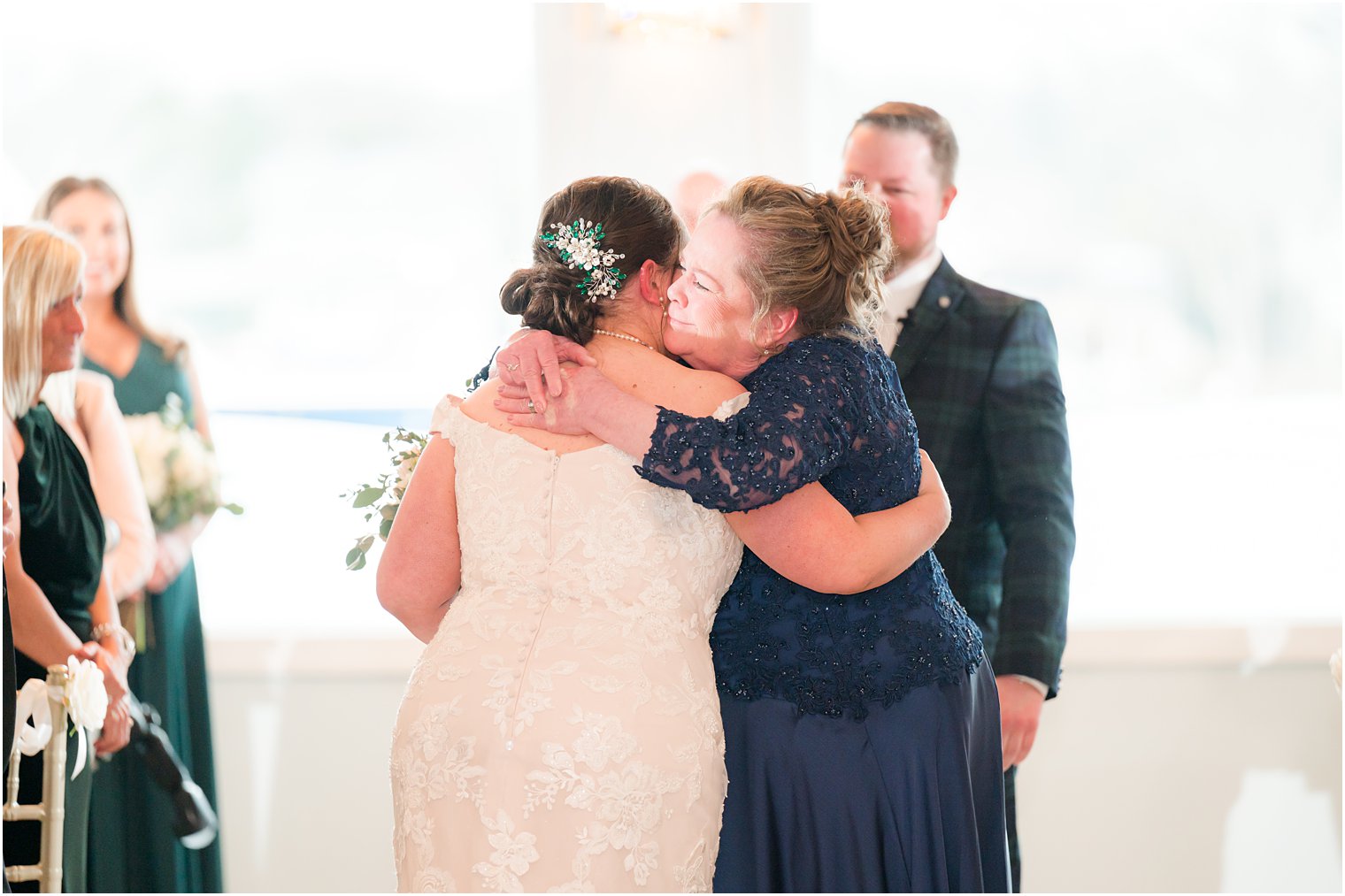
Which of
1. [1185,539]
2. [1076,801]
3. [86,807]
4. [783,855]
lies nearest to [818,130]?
[1185,539]

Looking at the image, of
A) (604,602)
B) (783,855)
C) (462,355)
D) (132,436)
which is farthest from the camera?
(462,355)

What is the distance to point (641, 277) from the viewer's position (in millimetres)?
1787

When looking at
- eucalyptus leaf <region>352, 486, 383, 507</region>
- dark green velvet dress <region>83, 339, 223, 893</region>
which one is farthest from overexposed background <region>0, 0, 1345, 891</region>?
eucalyptus leaf <region>352, 486, 383, 507</region>

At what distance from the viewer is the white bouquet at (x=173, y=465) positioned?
2926mm

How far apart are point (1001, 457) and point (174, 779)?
7.00ft

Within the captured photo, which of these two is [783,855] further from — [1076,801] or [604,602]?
[1076,801]

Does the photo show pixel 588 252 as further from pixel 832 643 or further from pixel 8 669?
pixel 8 669

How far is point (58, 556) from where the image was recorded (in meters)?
2.52

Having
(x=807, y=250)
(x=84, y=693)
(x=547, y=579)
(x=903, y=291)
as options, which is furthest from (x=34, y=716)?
(x=903, y=291)

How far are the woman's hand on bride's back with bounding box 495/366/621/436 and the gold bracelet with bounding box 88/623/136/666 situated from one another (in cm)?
146

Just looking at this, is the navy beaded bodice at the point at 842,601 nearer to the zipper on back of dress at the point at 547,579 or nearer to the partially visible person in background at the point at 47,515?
the zipper on back of dress at the point at 547,579

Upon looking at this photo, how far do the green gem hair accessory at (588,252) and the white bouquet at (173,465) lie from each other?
1627 mm

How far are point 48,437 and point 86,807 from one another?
829 millimetres

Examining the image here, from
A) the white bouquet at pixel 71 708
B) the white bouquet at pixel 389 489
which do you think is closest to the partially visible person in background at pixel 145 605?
the white bouquet at pixel 71 708
